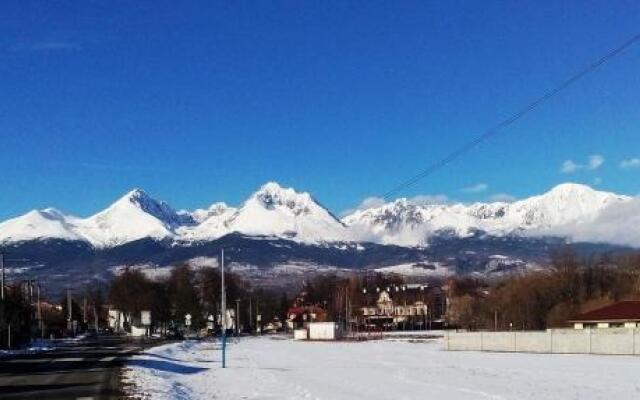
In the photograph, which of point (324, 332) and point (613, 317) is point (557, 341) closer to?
point (613, 317)

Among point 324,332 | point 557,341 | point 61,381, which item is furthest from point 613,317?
point 61,381

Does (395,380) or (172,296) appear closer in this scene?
A: (395,380)

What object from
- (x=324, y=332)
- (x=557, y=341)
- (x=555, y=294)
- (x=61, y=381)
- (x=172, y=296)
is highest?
(x=61, y=381)

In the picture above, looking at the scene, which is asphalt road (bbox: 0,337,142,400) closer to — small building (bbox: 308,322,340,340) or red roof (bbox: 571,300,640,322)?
red roof (bbox: 571,300,640,322)

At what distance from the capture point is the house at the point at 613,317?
91250mm

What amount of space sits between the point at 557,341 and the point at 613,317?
29452 mm

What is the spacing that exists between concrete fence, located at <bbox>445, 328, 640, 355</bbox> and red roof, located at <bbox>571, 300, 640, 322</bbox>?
76.8 ft

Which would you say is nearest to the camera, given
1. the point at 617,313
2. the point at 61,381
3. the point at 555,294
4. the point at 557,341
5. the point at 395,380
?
the point at 61,381

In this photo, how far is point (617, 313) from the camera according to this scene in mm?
94375

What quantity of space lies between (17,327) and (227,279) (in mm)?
82526

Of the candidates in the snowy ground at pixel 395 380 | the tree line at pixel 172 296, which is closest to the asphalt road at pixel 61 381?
the snowy ground at pixel 395 380

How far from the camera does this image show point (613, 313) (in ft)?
312

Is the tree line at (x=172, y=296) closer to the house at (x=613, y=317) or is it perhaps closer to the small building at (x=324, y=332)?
the small building at (x=324, y=332)

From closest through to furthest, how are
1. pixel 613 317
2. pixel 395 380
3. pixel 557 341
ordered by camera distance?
pixel 395 380 → pixel 557 341 → pixel 613 317
